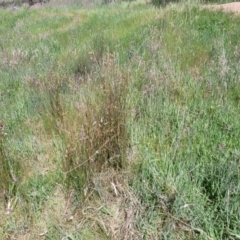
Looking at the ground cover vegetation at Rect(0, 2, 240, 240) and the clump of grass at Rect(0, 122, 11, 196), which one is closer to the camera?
the ground cover vegetation at Rect(0, 2, 240, 240)

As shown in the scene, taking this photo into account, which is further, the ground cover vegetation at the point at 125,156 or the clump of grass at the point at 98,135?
the clump of grass at the point at 98,135

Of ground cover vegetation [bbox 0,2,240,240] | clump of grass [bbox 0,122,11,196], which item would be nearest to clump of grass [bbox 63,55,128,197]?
ground cover vegetation [bbox 0,2,240,240]

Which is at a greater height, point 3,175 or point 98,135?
point 98,135

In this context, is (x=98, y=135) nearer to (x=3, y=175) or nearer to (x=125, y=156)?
(x=125, y=156)

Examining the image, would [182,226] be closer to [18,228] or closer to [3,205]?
[18,228]

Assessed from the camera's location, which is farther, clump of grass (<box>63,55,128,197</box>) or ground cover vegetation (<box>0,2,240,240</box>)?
clump of grass (<box>63,55,128,197</box>)

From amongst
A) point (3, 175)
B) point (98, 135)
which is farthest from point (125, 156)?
point (3, 175)

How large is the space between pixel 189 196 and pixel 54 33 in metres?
5.76

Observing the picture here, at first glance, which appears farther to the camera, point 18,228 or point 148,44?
point 148,44

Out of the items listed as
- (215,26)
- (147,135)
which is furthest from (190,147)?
(215,26)

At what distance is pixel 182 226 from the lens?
181 centimetres

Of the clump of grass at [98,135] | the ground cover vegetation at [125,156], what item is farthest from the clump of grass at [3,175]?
the clump of grass at [98,135]

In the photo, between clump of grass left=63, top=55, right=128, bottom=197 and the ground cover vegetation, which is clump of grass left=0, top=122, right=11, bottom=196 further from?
clump of grass left=63, top=55, right=128, bottom=197

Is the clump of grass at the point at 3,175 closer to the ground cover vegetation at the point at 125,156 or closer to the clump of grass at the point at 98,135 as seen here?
the ground cover vegetation at the point at 125,156
